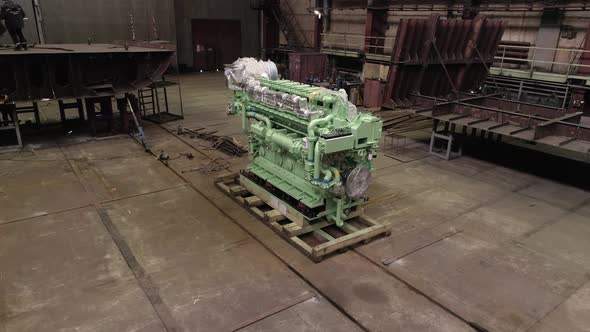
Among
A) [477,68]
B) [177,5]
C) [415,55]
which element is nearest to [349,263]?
[415,55]

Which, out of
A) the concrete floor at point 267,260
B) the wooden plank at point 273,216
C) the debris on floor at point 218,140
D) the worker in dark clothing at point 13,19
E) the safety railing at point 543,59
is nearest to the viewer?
the concrete floor at point 267,260

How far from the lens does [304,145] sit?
511cm

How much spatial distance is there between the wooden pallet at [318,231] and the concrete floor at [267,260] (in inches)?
5.6

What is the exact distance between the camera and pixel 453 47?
10.8 m

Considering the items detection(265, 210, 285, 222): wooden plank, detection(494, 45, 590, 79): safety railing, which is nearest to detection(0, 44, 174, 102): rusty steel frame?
detection(265, 210, 285, 222): wooden plank

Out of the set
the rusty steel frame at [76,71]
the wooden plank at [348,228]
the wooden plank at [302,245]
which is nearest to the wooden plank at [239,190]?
the wooden plank at [302,245]

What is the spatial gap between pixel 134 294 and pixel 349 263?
100 inches

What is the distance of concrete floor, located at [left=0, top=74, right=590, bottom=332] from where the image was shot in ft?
13.4

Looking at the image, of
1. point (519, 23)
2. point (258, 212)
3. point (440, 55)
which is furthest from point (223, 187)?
point (519, 23)

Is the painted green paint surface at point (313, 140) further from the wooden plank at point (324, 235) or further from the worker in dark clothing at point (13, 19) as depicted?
the worker in dark clothing at point (13, 19)

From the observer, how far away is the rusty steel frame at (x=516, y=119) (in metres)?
7.34

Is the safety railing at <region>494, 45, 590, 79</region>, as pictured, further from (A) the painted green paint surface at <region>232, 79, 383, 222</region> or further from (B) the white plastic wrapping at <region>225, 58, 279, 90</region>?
(A) the painted green paint surface at <region>232, 79, 383, 222</region>

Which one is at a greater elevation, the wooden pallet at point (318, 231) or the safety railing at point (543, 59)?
the safety railing at point (543, 59)

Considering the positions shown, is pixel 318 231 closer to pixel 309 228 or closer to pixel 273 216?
pixel 309 228
